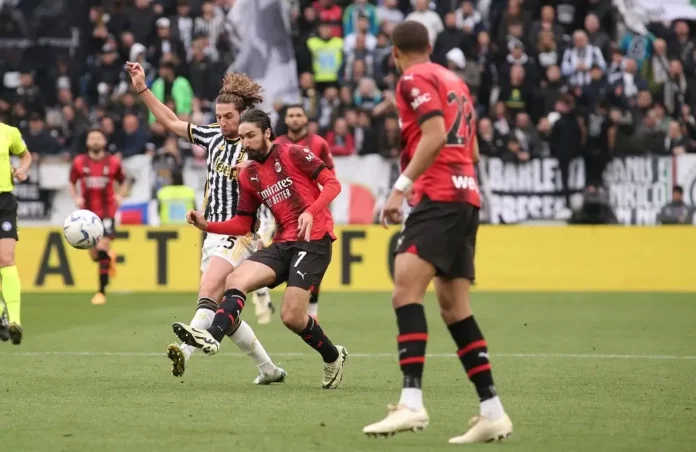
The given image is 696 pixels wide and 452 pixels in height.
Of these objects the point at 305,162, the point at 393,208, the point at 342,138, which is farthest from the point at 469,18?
the point at 393,208

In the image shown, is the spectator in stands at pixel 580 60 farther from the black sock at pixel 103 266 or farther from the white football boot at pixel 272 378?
the white football boot at pixel 272 378

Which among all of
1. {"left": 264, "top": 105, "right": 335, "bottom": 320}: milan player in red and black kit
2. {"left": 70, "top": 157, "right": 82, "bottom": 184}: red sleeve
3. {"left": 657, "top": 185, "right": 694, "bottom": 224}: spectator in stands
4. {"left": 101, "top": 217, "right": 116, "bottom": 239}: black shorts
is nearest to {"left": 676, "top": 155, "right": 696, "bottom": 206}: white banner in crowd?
{"left": 657, "top": 185, "right": 694, "bottom": 224}: spectator in stands

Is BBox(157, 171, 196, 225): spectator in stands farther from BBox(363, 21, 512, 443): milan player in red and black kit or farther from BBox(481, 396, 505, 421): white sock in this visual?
BBox(481, 396, 505, 421): white sock

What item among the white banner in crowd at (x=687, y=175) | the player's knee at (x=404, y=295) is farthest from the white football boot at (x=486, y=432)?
the white banner in crowd at (x=687, y=175)

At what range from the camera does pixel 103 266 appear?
1855cm

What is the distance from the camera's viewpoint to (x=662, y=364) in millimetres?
11047

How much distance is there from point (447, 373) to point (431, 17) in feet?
43.6

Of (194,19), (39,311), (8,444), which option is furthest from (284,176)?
(194,19)

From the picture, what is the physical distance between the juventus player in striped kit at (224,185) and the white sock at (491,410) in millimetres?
3063

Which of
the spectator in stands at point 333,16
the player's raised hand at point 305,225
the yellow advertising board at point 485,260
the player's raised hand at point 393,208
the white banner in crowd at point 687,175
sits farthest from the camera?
the spectator in stands at point 333,16

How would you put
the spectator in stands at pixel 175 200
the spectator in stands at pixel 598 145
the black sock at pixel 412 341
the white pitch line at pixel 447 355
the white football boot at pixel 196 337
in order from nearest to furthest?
the black sock at pixel 412 341 → the white football boot at pixel 196 337 → the white pitch line at pixel 447 355 → the spectator in stands at pixel 175 200 → the spectator in stands at pixel 598 145

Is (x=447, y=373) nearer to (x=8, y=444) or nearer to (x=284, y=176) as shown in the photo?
(x=284, y=176)

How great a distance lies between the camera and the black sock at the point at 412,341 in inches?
271

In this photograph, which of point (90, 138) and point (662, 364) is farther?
point (90, 138)
